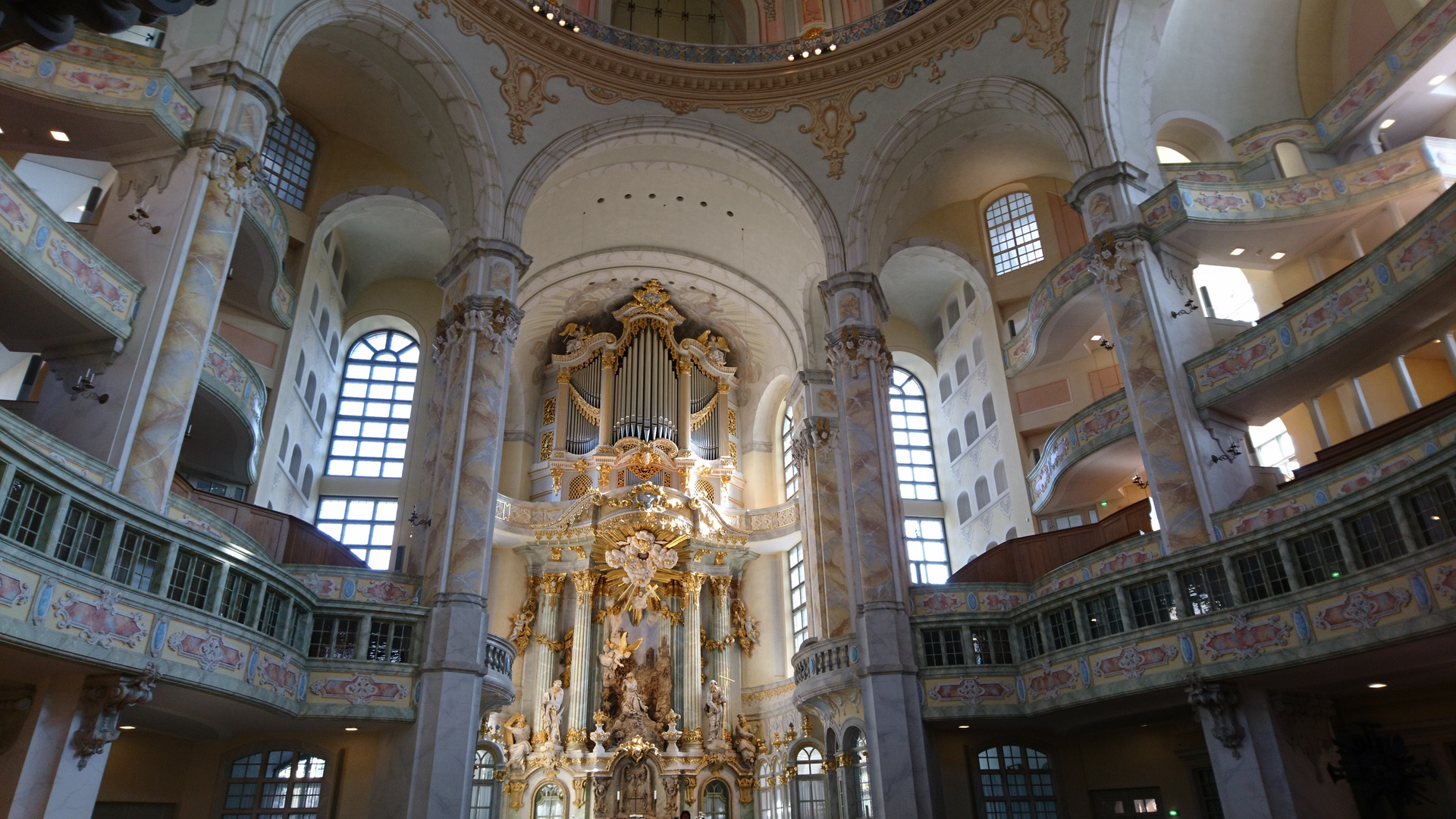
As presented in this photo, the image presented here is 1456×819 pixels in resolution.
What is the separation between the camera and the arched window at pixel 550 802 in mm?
24781

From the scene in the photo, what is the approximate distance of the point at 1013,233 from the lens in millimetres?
24781

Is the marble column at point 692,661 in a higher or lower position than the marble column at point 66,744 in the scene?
higher

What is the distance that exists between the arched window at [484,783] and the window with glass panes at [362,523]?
18.6ft

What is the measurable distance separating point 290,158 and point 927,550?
19.5 m

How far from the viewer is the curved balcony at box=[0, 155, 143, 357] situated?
11.0m

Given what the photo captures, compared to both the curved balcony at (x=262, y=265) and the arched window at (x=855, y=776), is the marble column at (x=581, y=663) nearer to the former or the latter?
the arched window at (x=855, y=776)

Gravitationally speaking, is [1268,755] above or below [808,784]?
below

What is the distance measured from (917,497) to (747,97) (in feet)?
39.7

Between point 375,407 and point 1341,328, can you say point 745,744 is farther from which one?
point 1341,328

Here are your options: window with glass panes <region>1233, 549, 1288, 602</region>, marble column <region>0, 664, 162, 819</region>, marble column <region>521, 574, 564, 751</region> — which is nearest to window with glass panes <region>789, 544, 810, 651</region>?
marble column <region>521, 574, 564, 751</region>

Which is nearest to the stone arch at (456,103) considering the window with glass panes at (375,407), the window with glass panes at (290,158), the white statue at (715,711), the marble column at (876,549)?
the window with glass panes at (290,158)

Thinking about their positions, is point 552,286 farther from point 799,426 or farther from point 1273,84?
point 1273,84

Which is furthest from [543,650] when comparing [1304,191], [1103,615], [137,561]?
[1304,191]

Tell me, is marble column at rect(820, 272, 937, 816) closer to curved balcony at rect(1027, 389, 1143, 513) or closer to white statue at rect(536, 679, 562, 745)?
A: curved balcony at rect(1027, 389, 1143, 513)
